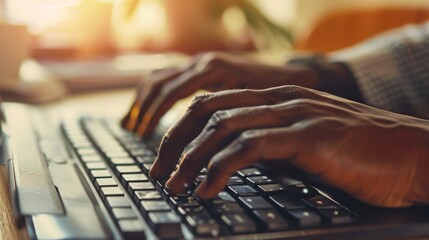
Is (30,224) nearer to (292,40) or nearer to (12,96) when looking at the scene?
(12,96)

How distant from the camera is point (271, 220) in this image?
393 millimetres

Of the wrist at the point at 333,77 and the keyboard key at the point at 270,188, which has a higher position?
the wrist at the point at 333,77

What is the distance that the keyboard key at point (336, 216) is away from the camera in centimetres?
41

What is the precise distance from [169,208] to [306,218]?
88mm

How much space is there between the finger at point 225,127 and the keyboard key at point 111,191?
4 cm

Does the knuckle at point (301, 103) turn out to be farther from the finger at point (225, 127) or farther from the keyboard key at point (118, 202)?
the keyboard key at point (118, 202)

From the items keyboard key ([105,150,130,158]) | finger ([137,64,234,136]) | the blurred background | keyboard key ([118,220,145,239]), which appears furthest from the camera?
the blurred background

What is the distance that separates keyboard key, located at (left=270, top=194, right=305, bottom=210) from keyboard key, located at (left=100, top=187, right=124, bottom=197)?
109mm

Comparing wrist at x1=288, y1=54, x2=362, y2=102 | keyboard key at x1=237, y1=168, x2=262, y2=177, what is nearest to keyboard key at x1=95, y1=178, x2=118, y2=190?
keyboard key at x1=237, y1=168, x2=262, y2=177

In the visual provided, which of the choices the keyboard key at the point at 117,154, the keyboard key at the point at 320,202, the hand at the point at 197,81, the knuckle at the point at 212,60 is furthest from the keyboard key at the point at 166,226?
the knuckle at the point at 212,60

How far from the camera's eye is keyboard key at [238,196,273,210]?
16.4 inches

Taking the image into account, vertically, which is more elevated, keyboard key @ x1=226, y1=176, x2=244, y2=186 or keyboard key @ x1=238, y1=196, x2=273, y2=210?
keyboard key @ x1=238, y1=196, x2=273, y2=210

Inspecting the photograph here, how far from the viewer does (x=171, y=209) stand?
1.35ft

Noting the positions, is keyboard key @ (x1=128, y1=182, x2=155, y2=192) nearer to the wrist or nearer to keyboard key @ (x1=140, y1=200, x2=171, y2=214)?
keyboard key @ (x1=140, y1=200, x2=171, y2=214)
